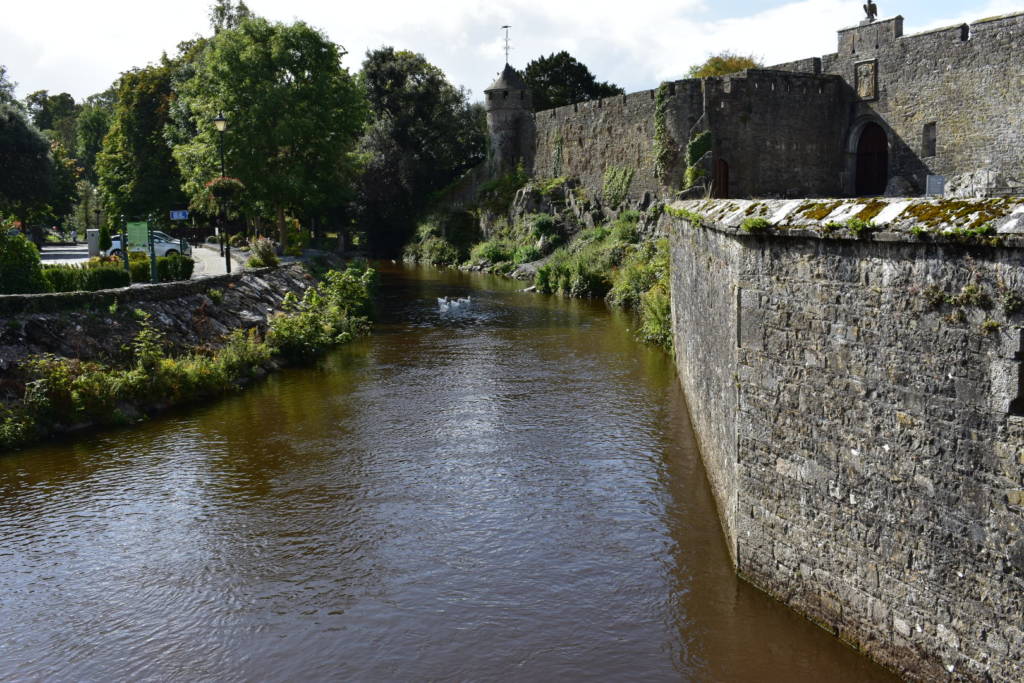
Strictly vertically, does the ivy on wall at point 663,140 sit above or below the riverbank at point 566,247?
above

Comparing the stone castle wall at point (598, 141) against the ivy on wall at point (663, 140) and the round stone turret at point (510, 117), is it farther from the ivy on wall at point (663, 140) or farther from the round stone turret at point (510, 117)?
the round stone turret at point (510, 117)

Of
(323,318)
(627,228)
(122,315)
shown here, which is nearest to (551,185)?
(627,228)

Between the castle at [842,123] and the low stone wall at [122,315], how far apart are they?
58.6ft

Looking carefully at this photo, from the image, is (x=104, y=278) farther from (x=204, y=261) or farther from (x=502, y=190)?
(x=502, y=190)

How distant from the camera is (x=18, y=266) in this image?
598 inches

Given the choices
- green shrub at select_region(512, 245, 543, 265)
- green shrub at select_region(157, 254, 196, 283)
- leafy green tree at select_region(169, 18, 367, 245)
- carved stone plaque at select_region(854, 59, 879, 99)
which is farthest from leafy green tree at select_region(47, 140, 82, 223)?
carved stone plaque at select_region(854, 59, 879, 99)

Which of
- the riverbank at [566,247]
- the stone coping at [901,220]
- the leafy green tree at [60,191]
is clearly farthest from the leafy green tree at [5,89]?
the stone coping at [901,220]

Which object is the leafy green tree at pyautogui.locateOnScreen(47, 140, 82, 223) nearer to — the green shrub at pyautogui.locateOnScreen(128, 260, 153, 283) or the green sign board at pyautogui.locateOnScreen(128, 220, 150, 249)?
the green shrub at pyautogui.locateOnScreen(128, 260, 153, 283)

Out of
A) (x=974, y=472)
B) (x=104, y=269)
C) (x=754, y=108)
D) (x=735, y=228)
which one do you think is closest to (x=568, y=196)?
(x=754, y=108)

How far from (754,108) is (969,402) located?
28.1 meters

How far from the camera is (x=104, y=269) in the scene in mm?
17047

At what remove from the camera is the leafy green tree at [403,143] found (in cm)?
4862

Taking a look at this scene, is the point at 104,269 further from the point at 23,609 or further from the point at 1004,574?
the point at 1004,574

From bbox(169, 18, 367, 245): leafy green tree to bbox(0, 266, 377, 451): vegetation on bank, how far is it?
14607 mm
